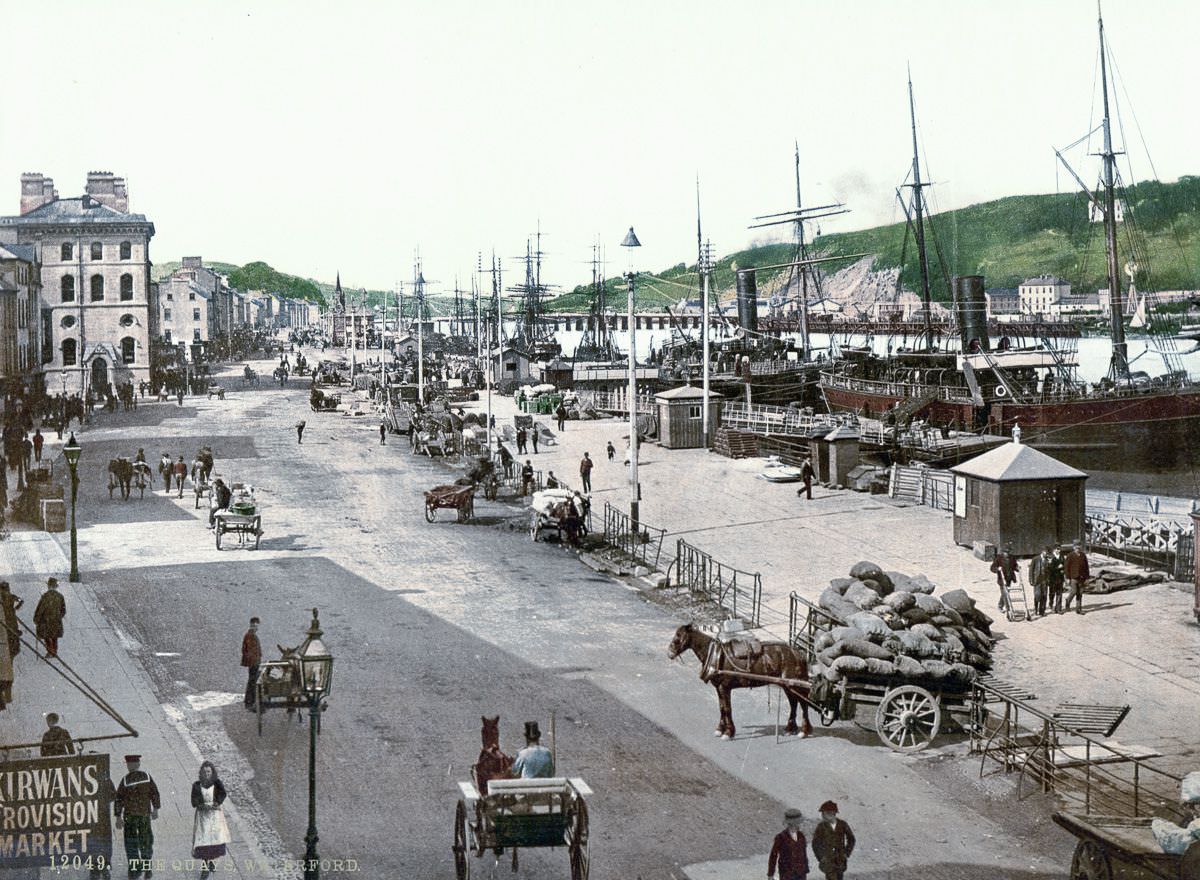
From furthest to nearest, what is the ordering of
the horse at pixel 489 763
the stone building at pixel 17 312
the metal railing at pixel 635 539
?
1. the stone building at pixel 17 312
2. the metal railing at pixel 635 539
3. the horse at pixel 489 763

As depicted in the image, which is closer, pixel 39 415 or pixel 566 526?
pixel 566 526

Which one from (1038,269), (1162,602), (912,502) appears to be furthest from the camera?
(1038,269)

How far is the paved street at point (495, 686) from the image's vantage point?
11875 mm

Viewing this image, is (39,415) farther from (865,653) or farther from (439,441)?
(865,653)

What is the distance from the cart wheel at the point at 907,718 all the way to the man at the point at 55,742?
9.10 m

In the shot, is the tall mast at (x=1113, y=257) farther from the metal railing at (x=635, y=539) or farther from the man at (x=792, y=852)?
the man at (x=792, y=852)

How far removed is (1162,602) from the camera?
69.9 feet

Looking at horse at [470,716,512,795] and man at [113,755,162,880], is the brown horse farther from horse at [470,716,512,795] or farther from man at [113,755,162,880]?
man at [113,755,162,880]

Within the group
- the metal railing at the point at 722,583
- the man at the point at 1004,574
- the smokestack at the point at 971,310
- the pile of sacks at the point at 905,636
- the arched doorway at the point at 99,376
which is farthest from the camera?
the smokestack at the point at 971,310

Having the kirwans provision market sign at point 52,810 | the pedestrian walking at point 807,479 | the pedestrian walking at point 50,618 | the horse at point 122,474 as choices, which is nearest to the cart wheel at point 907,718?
the kirwans provision market sign at point 52,810

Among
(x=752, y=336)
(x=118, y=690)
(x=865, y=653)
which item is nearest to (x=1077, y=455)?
(x=865, y=653)

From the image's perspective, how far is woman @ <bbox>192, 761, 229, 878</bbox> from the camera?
1100cm

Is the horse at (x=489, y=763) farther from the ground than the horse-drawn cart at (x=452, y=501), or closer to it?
closer to it

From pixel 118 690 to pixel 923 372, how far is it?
5265 cm
